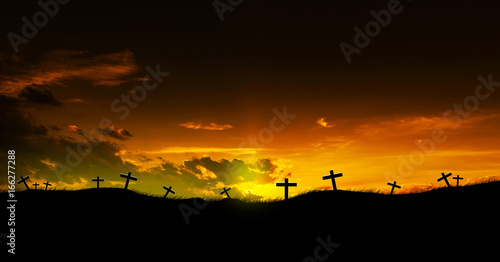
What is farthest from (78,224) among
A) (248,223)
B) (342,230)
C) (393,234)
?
(393,234)

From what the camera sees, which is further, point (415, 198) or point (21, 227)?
point (415, 198)

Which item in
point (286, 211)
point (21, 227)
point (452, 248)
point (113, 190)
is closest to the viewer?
point (452, 248)

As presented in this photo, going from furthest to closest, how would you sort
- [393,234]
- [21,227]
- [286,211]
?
[286,211]
[21,227]
[393,234]

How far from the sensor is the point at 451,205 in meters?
25.9

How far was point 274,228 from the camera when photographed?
25906mm

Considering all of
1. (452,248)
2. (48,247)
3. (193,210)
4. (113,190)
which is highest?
(113,190)

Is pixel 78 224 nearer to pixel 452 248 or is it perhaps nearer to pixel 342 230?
pixel 342 230

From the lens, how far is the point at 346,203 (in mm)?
28094

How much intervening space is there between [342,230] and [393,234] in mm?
2812

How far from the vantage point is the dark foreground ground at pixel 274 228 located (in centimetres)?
2245

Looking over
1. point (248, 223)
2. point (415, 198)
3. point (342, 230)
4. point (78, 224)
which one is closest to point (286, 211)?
point (248, 223)

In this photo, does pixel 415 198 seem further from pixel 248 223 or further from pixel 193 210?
pixel 193 210

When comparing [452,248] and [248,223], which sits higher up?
[248,223]

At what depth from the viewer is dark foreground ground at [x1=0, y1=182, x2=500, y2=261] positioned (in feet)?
73.7
